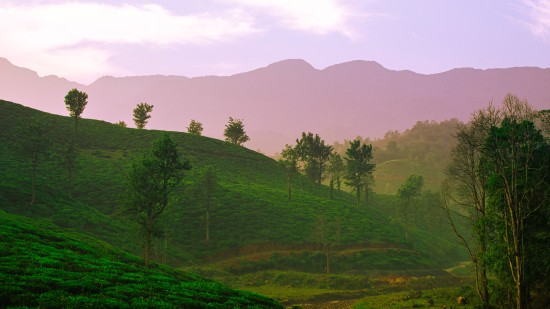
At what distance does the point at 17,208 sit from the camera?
6944 cm

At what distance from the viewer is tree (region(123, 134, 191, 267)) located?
55.0m

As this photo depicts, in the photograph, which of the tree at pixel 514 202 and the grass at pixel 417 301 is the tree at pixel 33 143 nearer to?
the grass at pixel 417 301

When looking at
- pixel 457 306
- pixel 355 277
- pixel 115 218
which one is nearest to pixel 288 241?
pixel 355 277

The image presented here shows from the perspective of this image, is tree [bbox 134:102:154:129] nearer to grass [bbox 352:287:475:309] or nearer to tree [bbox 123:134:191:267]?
tree [bbox 123:134:191:267]

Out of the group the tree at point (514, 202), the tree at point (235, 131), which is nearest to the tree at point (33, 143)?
the tree at point (514, 202)

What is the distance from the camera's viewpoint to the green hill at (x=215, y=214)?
7469 centimetres

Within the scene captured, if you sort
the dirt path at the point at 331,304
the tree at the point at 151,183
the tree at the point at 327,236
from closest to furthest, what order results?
the dirt path at the point at 331,304 → the tree at the point at 151,183 → the tree at the point at 327,236

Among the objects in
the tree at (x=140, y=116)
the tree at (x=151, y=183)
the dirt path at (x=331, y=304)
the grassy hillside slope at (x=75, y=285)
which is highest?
the tree at (x=140, y=116)

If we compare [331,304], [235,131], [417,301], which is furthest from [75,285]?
[235,131]

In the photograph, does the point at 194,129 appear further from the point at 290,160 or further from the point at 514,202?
the point at 514,202

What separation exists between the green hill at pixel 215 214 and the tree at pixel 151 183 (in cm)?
252

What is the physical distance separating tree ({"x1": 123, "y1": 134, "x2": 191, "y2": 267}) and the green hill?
99.2 inches

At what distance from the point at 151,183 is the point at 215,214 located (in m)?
39.7

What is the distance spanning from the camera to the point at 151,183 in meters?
55.3
